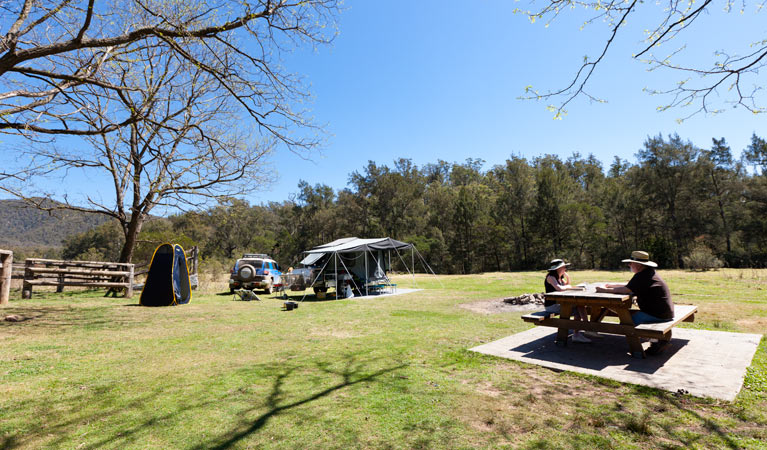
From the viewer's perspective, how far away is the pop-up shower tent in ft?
32.9

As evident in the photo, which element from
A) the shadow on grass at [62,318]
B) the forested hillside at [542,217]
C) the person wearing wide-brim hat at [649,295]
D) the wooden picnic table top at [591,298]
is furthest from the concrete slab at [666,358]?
the forested hillside at [542,217]

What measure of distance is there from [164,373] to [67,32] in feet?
21.7

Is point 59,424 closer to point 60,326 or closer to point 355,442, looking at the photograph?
point 355,442

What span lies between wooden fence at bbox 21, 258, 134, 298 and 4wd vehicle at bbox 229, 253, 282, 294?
3608 mm

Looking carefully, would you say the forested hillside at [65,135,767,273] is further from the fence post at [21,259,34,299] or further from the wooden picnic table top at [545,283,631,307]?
the wooden picnic table top at [545,283,631,307]

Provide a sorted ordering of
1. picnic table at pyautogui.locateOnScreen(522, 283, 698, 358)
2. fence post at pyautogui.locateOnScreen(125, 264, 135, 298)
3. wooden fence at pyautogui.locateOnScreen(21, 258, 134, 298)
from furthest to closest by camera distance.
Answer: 1. fence post at pyautogui.locateOnScreen(125, 264, 135, 298)
2. wooden fence at pyautogui.locateOnScreen(21, 258, 134, 298)
3. picnic table at pyautogui.locateOnScreen(522, 283, 698, 358)

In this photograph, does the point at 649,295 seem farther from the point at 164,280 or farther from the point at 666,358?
the point at 164,280

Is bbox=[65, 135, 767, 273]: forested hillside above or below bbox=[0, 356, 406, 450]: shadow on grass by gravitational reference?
above

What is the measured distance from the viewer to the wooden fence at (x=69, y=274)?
10133 mm

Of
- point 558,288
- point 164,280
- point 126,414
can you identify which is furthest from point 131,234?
point 558,288

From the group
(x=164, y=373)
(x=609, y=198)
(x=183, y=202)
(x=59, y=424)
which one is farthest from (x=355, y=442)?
(x=609, y=198)

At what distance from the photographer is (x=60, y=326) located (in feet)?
21.1

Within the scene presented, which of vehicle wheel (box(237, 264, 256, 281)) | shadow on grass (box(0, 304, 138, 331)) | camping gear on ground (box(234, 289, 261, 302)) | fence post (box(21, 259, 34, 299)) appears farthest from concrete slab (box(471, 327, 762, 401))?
A: fence post (box(21, 259, 34, 299))

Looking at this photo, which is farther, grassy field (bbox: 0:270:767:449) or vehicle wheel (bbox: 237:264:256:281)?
vehicle wheel (bbox: 237:264:256:281)
